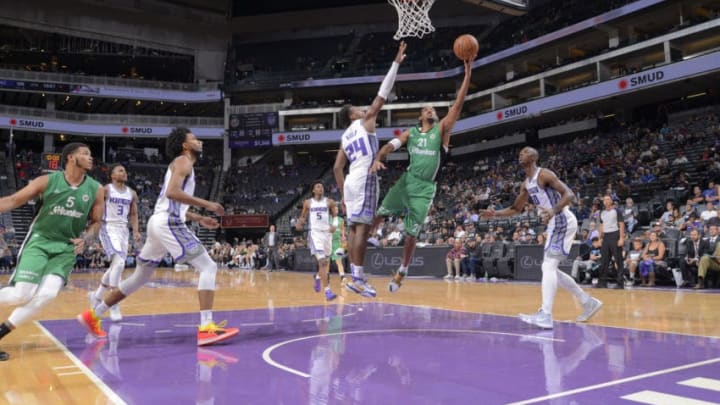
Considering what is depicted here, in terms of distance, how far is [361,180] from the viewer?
→ 615cm

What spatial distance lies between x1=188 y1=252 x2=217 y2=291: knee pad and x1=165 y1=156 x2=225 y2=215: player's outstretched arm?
0.50 meters

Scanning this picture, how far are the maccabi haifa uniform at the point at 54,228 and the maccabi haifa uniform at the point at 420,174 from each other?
311 centimetres

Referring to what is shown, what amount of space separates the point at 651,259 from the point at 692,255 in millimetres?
820

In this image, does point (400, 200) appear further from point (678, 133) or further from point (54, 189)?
point (678, 133)

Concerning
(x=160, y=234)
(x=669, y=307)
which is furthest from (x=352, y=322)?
(x=669, y=307)

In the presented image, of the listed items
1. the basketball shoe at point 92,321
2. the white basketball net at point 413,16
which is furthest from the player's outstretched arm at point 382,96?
the white basketball net at point 413,16

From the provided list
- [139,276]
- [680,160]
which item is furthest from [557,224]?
[680,160]

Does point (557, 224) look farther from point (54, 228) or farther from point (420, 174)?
point (54, 228)

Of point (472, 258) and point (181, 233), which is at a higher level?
point (181, 233)

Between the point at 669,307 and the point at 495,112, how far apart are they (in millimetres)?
25036

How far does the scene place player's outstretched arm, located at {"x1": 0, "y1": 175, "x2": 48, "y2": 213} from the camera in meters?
4.23

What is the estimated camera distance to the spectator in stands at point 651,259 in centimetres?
1181

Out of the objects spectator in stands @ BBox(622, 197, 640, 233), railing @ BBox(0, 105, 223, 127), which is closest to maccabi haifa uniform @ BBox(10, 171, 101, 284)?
spectator in stands @ BBox(622, 197, 640, 233)

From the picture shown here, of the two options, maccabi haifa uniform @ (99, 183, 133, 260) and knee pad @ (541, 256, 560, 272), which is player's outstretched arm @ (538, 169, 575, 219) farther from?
maccabi haifa uniform @ (99, 183, 133, 260)
